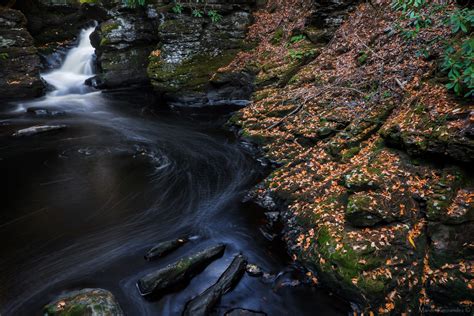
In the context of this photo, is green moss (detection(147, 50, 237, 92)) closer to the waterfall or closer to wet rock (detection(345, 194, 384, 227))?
the waterfall

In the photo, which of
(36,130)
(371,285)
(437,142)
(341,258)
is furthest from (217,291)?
(36,130)

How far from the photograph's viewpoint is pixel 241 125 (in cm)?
1132

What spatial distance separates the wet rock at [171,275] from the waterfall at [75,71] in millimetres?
14040

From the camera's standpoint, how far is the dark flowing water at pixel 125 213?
4918 millimetres

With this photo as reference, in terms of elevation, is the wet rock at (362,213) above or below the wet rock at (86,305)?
above

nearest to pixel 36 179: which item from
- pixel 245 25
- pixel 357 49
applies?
pixel 357 49

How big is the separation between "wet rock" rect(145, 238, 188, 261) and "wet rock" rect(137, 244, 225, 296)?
0.53 m

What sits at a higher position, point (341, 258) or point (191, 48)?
point (191, 48)

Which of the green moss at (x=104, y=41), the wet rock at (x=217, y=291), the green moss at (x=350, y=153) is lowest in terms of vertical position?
the wet rock at (x=217, y=291)

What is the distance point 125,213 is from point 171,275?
7.95ft

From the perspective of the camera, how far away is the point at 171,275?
5031 mm

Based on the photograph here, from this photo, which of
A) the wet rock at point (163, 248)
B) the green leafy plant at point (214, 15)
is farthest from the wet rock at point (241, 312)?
the green leafy plant at point (214, 15)

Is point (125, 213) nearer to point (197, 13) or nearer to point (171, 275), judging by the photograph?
point (171, 275)

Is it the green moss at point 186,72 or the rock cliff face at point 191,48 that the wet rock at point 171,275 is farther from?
the green moss at point 186,72
